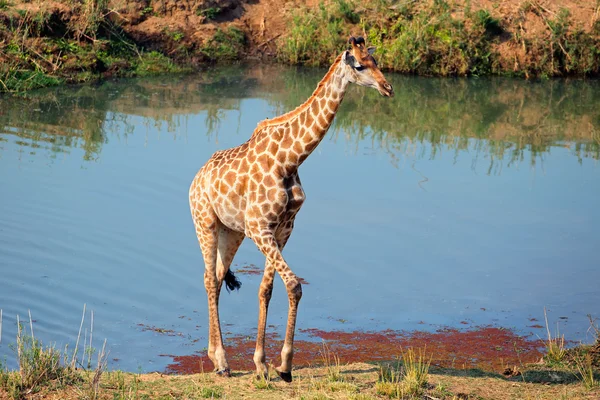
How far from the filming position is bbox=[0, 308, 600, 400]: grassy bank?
6977 mm

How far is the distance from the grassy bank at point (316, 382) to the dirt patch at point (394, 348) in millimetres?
662

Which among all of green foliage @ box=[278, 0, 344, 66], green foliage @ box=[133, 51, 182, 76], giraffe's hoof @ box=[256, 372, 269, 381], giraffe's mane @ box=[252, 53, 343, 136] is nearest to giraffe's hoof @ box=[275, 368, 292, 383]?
giraffe's hoof @ box=[256, 372, 269, 381]

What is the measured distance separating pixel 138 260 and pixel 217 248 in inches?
133

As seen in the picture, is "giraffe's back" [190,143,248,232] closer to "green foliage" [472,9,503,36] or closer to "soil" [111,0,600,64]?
"soil" [111,0,600,64]

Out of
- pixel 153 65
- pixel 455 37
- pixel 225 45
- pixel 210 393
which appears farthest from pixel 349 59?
pixel 225 45

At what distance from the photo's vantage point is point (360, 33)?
24578 mm

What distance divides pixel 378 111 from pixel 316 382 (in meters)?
13.9

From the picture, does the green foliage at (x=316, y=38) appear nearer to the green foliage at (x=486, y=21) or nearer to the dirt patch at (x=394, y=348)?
the green foliage at (x=486, y=21)

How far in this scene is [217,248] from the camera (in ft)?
28.0

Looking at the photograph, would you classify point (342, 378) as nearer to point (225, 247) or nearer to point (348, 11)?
point (225, 247)

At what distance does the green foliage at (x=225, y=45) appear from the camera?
2473 cm

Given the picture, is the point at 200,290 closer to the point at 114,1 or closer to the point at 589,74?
the point at 114,1

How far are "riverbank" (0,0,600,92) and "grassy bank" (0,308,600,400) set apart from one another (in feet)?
50.5

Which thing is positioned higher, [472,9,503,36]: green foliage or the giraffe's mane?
[472,9,503,36]: green foliage
